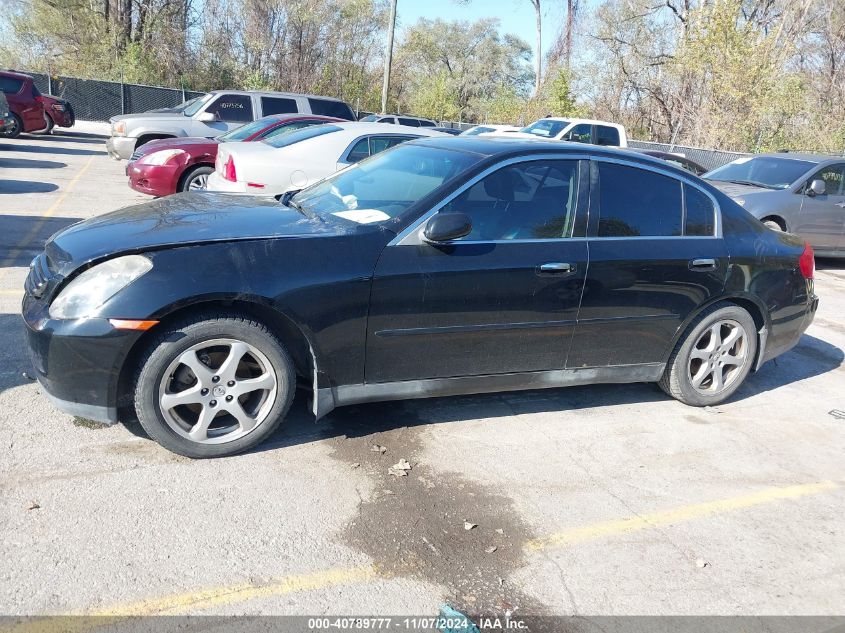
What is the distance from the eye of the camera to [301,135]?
9.09m

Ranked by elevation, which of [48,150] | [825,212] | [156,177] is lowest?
[48,150]

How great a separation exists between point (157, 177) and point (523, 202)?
750 centimetres

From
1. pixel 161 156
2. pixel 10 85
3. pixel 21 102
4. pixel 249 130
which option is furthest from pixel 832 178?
pixel 10 85

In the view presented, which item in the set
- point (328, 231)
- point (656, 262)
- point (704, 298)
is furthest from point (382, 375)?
point (704, 298)

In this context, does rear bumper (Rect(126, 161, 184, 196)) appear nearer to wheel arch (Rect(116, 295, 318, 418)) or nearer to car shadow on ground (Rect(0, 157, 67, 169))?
car shadow on ground (Rect(0, 157, 67, 169))

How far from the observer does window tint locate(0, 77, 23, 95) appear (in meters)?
19.5

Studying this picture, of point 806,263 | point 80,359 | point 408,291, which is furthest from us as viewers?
point 806,263

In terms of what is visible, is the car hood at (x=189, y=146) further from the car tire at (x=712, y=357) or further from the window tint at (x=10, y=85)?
the window tint at (x=10, y=85)

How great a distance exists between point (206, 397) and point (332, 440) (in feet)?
2.57

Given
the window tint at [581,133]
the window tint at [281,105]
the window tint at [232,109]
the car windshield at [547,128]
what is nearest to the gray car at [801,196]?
the window tint at [581,133]

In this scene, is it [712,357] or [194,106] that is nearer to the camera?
[712,357]

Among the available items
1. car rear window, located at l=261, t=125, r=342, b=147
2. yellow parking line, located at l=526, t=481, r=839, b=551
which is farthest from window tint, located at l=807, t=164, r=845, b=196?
yellow parking line, located at l=526, t=481, r=839, b=551

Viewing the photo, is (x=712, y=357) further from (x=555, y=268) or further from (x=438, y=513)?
(x=438, y=513)

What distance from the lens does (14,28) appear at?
3378 centimetres
